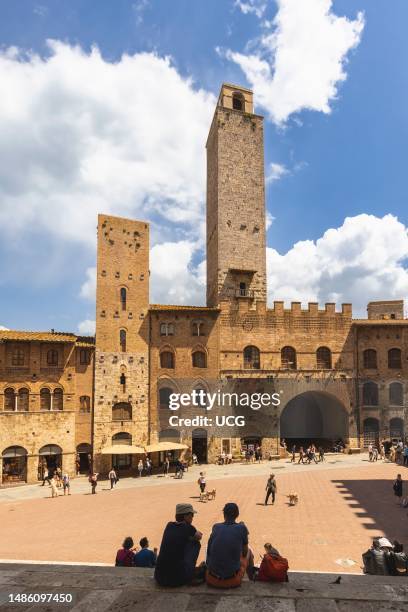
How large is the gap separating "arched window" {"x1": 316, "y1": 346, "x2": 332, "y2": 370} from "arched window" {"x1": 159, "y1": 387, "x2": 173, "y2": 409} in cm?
1329

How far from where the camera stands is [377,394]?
39188mm

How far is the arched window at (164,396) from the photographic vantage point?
36.7 meters

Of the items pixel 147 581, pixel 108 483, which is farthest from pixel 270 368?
pixel 147 581

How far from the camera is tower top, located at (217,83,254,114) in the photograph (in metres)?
44.1

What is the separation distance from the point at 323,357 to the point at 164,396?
47.3 ft

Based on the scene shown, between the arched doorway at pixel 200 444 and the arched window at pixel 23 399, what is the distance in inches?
521

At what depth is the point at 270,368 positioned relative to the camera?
38.4 meters

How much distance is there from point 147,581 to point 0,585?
6.51ft

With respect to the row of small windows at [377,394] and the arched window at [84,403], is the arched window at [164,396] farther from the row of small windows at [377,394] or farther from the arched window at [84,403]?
the row of small windows at [377,394]

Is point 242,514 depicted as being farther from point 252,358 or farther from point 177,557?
point 252,358

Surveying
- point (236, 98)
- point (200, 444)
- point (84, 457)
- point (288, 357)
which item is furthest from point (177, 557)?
point (236, 98)

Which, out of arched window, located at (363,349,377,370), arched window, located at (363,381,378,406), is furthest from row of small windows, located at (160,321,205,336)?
arched window, located at (363,381,378,406)

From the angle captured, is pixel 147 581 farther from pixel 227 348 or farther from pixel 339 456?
pixel 339 456

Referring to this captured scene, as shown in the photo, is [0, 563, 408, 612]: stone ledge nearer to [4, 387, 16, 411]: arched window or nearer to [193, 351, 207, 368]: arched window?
[4, 387, 16, 411]: arched window
